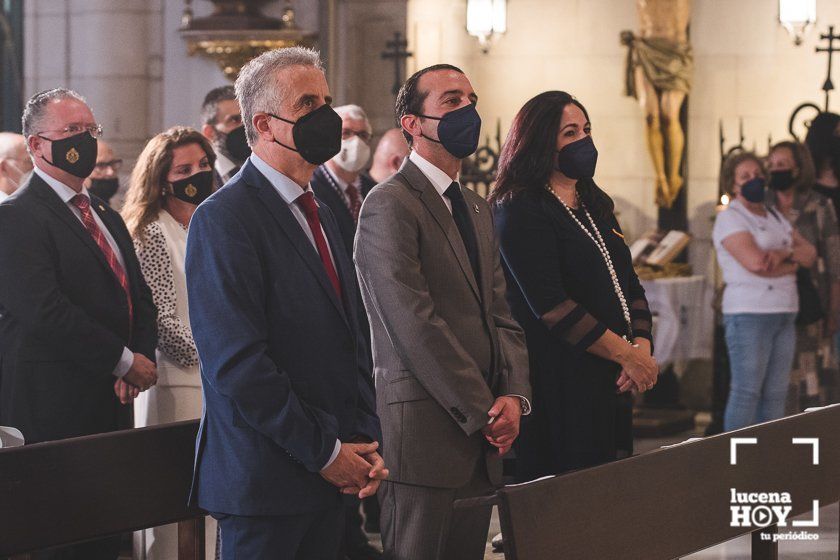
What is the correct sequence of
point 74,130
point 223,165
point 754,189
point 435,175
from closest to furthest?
point 435,175 < point 74,130 < point 223,165 < point 754,189

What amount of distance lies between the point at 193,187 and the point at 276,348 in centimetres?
163

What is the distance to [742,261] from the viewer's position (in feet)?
18.8

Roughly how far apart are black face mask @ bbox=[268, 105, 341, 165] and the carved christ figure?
560cm

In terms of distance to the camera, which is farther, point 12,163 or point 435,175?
point 12,163

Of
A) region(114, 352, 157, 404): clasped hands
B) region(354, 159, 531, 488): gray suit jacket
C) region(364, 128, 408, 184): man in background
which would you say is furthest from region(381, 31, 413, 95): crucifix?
region(354, 159, 531, 488): gray suit jacket

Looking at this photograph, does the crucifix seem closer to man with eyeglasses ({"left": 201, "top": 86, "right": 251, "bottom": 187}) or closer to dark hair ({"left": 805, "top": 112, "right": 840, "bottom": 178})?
dark hair ({"left": 805, "top": 112, "right": 840, "bottom": 178})

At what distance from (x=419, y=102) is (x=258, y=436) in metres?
1.07

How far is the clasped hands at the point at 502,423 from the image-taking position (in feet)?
9.48

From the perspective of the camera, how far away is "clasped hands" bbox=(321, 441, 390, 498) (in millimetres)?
2398

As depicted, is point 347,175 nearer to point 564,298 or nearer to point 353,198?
point 353,198

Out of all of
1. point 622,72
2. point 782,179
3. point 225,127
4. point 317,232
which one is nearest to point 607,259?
point 317,232

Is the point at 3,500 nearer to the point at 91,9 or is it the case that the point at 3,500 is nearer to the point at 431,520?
the point at 431,520

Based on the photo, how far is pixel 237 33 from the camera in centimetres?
692

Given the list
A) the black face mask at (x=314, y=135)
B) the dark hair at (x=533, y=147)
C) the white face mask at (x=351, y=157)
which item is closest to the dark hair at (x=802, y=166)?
the white face mask at (x=351, y=157)
